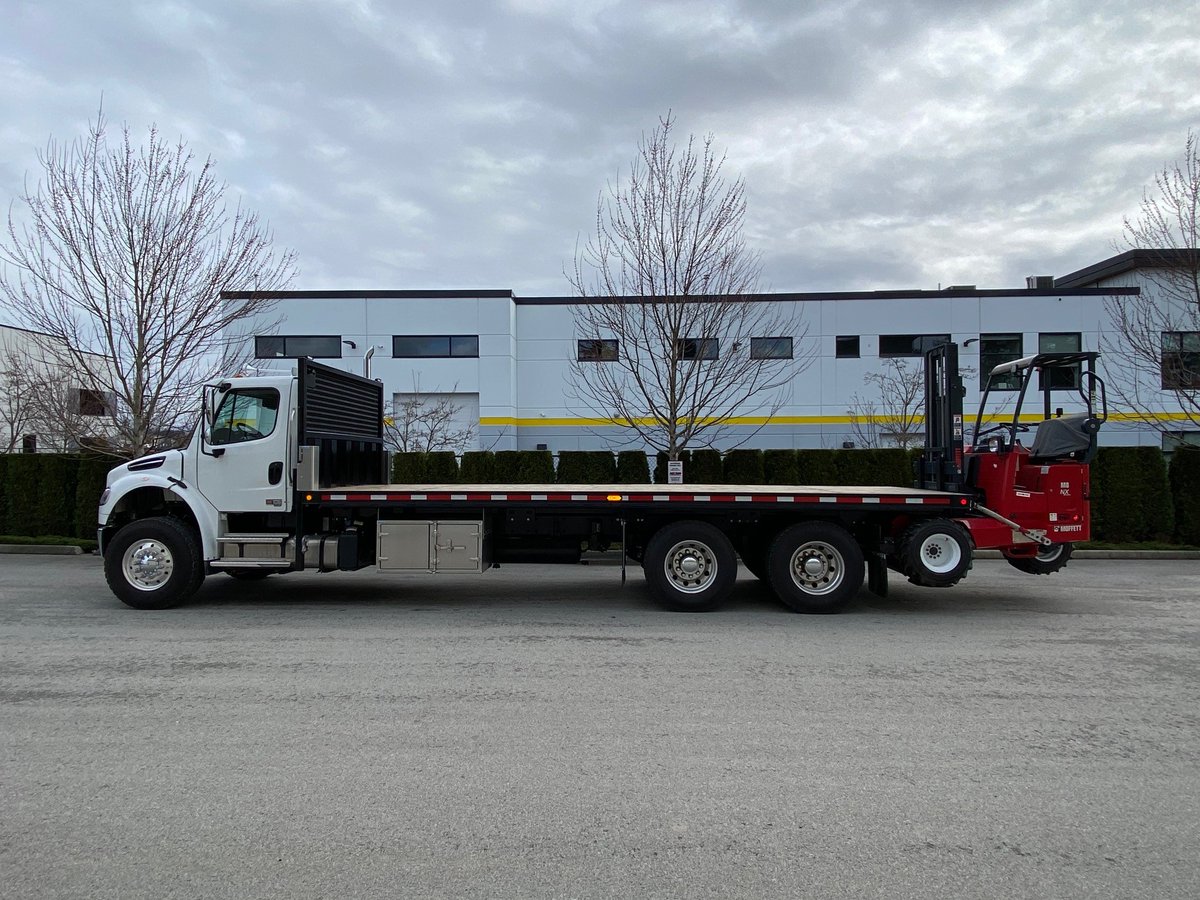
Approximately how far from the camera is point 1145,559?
14727 millimetres

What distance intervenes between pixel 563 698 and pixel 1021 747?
291 centimetres

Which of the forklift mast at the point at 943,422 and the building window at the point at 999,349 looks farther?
the building window at the point at 999,349

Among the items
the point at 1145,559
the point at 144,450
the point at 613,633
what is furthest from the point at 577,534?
the point at 1145,559

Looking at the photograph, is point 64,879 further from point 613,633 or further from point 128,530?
point 128,530

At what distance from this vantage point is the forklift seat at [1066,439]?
9.12 m

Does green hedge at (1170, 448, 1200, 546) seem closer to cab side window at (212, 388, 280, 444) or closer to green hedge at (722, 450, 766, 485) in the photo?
green hedge at (722, 450, 766, 485)

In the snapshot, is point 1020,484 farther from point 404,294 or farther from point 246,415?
point 404,294

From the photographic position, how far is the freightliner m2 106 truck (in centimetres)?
906

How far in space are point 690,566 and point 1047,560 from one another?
4.17m

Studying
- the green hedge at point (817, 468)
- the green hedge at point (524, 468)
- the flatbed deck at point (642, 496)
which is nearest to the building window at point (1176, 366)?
the green hedge at point (817, 468)

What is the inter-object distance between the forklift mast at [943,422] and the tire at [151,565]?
344 inches

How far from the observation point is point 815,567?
9047 mm

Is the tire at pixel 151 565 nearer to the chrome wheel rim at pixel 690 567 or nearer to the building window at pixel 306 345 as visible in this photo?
the chrome wheel rim at pixel 690 567

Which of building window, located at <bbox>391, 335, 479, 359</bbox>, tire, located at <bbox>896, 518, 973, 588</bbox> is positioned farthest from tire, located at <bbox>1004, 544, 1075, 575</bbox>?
building window, located at <bbox>391, 335, 479, 359</bbox>
